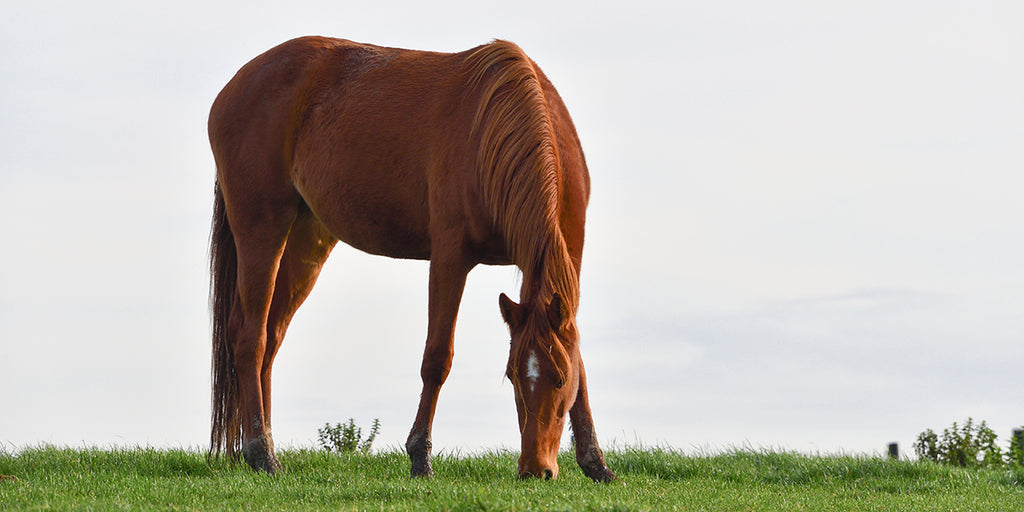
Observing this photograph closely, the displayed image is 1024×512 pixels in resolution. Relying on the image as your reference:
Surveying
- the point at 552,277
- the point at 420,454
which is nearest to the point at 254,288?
the point at 420,454

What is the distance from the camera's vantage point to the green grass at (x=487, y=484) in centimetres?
587

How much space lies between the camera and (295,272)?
8.82 metres

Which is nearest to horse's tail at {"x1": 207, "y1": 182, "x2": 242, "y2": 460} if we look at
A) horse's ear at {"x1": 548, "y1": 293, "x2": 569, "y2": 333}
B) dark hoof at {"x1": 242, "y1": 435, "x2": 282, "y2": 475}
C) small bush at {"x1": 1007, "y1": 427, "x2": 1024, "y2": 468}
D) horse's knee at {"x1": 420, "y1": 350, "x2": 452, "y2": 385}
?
dark hoof at {"x1": 242, "y1": 435, "x2": 282, "y2": 475}

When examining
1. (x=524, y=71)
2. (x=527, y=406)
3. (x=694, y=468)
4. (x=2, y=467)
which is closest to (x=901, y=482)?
(x=694, y=468)

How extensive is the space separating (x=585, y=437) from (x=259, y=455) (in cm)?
256

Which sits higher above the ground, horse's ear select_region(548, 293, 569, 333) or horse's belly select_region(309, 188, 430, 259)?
horse's belly select_region(309, 188, 430, 259)

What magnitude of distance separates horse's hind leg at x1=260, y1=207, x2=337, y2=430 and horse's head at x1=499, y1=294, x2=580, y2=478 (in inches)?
126

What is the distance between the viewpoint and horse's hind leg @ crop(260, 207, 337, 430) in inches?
340

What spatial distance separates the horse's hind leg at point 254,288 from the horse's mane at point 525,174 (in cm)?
212

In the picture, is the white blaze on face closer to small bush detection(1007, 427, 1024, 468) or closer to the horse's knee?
the horse's knee

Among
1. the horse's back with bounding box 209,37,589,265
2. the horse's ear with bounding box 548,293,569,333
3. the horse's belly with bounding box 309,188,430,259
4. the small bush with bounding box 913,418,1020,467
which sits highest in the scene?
the horse's back with bounding box 209,37,589,265

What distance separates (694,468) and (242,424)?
3567 millimetres

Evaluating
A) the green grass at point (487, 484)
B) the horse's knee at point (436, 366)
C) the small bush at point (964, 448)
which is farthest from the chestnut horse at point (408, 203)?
the small bush at point (964, 448)

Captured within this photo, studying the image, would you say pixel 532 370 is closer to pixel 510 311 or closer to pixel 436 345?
pixel 510 311
